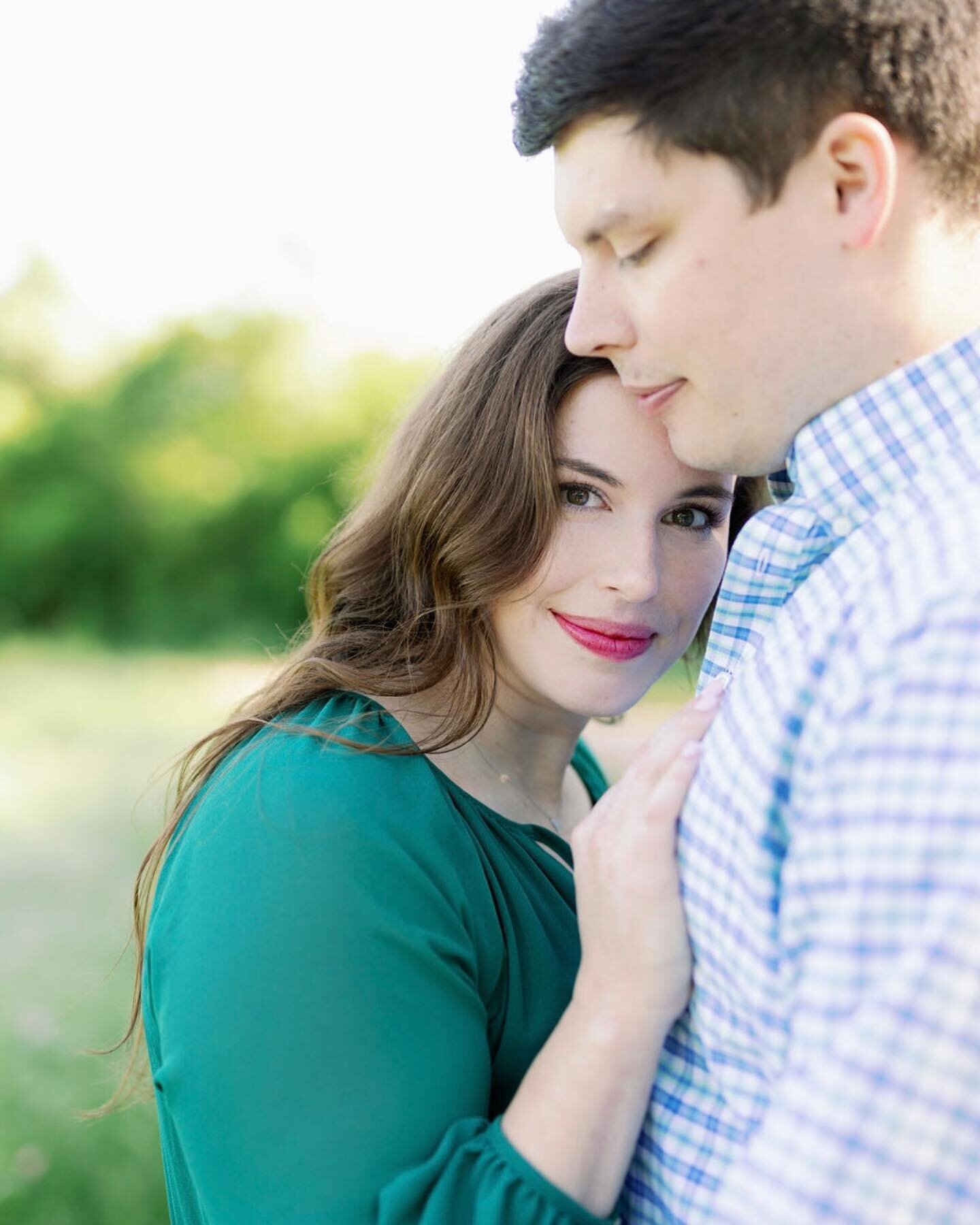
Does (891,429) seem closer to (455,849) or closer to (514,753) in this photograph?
(455,849)

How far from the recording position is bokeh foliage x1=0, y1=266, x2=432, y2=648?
8062mm

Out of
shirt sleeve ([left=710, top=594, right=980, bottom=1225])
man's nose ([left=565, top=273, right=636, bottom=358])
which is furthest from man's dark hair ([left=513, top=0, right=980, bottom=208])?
shirt sleeve ([left=710, top=594, right=980, bottom=1225])

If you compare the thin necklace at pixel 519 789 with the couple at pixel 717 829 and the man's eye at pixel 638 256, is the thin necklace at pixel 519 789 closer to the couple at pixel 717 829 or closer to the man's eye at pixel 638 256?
the couple at pixel 717 829

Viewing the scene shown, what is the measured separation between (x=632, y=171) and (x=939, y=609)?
0.54m

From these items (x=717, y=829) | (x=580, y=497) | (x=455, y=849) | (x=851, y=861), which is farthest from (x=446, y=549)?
(x=851, y=861)

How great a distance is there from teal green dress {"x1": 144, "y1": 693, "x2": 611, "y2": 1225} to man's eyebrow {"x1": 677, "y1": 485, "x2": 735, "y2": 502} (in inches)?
23.6

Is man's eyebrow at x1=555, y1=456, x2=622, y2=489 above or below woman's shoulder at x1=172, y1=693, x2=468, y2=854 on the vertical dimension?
above

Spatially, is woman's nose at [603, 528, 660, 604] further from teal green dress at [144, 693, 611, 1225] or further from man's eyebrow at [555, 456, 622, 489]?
teal green dress at [144, 693, 611, 1225]

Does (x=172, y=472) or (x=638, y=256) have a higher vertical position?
(x=638, y=256)

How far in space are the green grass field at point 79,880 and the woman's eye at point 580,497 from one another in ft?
2.64

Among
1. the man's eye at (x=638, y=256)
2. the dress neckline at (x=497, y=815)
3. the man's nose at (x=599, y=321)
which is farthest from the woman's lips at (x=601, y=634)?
the man's eye at (x=638, y=256)

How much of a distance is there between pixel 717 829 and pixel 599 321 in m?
0.56

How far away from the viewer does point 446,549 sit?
1.98 meters

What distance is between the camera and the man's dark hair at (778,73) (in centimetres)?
123
